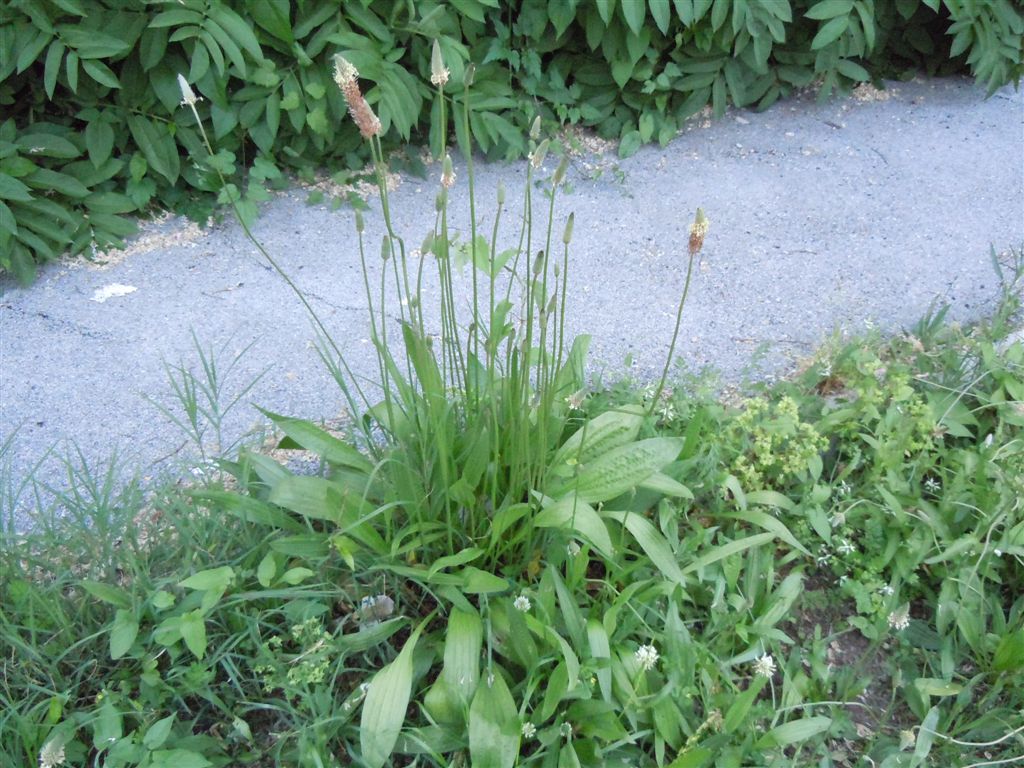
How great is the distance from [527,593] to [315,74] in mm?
2341

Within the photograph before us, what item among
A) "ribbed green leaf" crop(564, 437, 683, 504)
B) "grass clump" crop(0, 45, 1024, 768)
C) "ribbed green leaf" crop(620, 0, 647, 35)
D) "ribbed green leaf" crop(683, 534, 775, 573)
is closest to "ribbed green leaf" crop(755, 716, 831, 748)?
"grass clump" crop(0, 45, 1024, 768)

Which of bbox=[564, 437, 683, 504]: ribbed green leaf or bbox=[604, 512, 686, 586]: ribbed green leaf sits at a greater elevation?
bbox=[564, 437, 683, 504]: ribbed green leaf

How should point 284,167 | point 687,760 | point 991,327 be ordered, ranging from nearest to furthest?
point 687,760, point 991,327, point 284,167

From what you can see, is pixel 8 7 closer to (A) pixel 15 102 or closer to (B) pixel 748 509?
(A) pixel 15 102

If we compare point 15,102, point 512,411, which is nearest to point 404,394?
point 512,411

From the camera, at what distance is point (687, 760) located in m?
1.81

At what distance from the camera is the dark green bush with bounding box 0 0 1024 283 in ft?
10.5

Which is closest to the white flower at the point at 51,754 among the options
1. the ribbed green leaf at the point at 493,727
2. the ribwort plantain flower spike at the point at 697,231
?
the ribbed green leaf at the point at 493,727

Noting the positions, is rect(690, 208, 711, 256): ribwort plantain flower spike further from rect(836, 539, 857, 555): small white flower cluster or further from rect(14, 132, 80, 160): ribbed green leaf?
rect(14, 132, 80, 160): ribbed green leaf

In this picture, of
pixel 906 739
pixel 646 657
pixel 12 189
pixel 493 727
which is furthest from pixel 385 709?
pixel 12 189

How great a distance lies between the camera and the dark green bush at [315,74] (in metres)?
3.20

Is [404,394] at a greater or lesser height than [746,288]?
greater

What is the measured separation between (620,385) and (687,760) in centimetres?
111

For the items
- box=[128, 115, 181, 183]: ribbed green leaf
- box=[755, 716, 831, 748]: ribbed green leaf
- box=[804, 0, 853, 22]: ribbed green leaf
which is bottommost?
box=[755, 716, 831, 748]: ribbed green leaf
